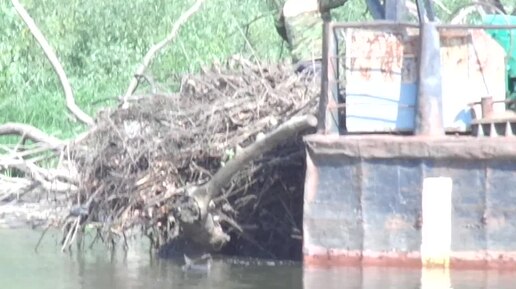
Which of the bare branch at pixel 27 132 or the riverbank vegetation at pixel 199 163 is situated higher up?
the bare branch at pixel 27 132

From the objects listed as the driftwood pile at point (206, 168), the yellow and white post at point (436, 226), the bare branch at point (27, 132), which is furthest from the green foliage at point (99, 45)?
the yellow and white post at point (436, 226)

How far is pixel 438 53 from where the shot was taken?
438 inches

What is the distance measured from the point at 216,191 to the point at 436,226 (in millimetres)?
1920

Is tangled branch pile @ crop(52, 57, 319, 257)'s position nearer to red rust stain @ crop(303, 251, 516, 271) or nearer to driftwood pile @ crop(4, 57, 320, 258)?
driftwood pile @ crop(4, 57, 320, 258)

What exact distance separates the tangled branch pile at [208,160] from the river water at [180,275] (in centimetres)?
35

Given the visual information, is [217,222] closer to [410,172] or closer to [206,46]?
[410,172]

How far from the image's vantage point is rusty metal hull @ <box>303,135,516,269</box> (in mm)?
11000

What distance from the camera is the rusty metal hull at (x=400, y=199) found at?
11.0 metres

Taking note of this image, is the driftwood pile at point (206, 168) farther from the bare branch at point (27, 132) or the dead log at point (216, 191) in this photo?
the bare branch at point (27, 132)

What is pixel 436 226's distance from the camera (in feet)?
36.5

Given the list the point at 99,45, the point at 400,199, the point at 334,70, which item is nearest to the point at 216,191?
the point at 334,70

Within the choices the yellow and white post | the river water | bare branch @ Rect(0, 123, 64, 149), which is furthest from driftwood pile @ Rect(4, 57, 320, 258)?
bare branch @ Rect(0, 123, 64, 149)

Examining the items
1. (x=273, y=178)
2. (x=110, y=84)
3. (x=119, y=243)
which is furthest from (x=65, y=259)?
(x=110, y=84)

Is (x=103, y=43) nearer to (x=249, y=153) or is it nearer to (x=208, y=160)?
(x=208, y=160)
